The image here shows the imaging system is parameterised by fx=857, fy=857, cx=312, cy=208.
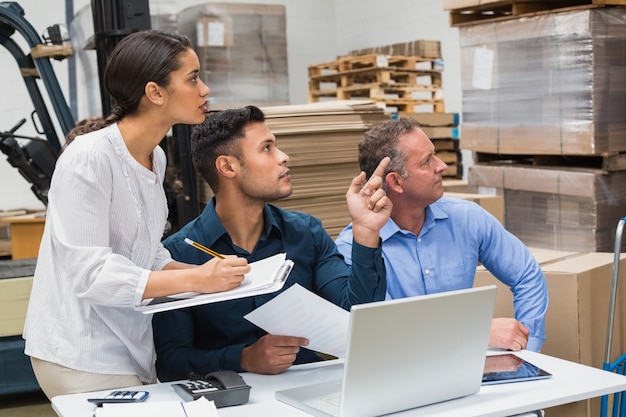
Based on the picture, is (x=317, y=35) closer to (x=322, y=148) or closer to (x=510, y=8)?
(x=510, y=8)

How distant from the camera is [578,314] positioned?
3.25 meters

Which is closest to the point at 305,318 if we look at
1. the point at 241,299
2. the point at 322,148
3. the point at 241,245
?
the point at 241,299

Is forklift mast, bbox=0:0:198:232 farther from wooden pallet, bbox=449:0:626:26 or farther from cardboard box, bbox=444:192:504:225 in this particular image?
wooden pallet, bbox=449:0:626:26

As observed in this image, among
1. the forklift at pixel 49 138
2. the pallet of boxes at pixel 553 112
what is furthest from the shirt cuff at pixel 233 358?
the pallet of boxes at pixel 553 112

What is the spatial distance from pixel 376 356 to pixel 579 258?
2002mm

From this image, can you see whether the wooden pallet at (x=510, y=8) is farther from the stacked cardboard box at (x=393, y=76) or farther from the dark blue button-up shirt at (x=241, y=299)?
the dark blue button-up shirt at (x=241, y=299)

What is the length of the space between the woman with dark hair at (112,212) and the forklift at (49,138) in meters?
1.97

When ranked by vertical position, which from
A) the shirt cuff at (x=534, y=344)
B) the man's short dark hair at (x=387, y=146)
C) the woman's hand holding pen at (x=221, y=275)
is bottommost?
the shirt cuff at (x=534, y=344)

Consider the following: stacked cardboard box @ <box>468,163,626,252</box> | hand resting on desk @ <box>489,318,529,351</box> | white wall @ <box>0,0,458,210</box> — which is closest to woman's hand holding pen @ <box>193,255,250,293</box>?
hand resting on desk @ <box>489,318,529,351</box>

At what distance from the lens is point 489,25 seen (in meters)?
5.33

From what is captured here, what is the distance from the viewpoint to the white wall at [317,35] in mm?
8516

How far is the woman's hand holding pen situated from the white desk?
298mm

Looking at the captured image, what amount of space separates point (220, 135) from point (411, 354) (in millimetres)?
1137

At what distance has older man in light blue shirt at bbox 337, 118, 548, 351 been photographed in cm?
314
